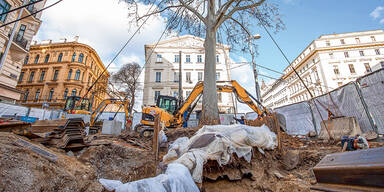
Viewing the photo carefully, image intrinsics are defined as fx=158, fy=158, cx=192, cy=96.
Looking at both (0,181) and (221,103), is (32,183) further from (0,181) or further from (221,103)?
(221,103)

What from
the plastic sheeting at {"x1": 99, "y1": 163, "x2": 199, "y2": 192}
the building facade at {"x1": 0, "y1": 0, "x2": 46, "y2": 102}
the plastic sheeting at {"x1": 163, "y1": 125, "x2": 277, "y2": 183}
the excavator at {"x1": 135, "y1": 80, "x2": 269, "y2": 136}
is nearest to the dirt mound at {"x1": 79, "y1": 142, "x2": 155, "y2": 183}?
the plastic sheeting at {"x1": 163, "y1": 125, "x2": 277, "y2": 183}

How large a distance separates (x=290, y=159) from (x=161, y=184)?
360 centimetres

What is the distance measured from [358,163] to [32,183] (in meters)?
2.62

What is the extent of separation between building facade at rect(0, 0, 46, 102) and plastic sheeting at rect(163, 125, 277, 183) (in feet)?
52.2

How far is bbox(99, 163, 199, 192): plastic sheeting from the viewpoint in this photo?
1.51m

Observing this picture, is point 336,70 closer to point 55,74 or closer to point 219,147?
point 219,147

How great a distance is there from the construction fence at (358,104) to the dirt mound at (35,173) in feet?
27.7

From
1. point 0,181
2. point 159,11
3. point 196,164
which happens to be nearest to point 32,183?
point 0,181

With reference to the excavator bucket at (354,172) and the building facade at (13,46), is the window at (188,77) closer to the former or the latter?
the building facade at (13,46)

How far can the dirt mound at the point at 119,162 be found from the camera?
274 centimetres

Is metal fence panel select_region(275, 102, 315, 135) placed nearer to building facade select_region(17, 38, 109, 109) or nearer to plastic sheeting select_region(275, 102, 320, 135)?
plastic sheeting select_region(275, 102, 320, 135)

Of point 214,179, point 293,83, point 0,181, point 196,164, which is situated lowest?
point 214,179

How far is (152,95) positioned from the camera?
24422mm

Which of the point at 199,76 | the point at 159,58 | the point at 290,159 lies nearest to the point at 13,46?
the point at 159,58
